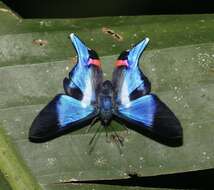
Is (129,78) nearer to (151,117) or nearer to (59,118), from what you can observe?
(151,117)

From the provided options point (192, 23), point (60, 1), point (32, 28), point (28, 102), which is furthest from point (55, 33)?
point (60, 1)

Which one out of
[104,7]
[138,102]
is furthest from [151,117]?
[104,7]

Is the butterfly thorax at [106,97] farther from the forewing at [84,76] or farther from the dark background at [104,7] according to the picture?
the dark background at [104,7]

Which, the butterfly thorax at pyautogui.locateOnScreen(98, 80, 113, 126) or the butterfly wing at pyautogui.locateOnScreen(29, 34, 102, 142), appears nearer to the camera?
the butterfly wing at pyautogui.locateOnScreen(29, 34, 102, 142)

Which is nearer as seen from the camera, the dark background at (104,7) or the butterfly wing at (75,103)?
the butterfly wing at (75,103)

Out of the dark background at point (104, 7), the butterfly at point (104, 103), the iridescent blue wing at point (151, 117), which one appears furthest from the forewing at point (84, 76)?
the dark background at point (104, 7)

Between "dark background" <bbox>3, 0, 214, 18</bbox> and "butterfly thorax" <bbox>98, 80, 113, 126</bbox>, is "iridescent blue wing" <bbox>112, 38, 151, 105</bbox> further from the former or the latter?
"dark background" <bbox>3, 0, 214, 18</bbox>

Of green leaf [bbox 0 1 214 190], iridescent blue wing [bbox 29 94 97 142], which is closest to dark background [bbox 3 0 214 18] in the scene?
green leaf [bbox 0 1 214 190]

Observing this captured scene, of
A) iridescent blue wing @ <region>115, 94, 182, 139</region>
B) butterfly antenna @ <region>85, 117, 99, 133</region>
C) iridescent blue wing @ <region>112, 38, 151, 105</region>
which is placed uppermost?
iridescent blue wing @ <region>112, 38, 151, 105</region>
